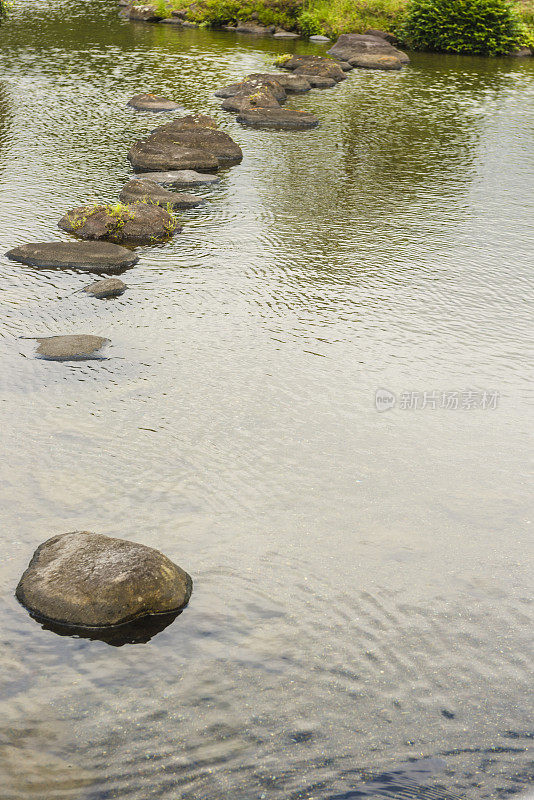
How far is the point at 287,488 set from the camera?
25.3 ft

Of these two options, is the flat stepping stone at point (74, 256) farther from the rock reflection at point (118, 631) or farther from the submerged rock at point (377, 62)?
the submerged rock at point (377, 62)

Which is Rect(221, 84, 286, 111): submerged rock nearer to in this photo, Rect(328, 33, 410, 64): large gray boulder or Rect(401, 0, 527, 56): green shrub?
Rect(328, 33, 410, 64): large gray boulder

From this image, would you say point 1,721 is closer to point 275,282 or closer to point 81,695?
point 81,695

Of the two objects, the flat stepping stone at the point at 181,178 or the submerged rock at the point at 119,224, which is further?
the flat stepping stone at the point at 181,178

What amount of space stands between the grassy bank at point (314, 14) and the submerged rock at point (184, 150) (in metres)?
21.0

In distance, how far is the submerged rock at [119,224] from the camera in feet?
45.0

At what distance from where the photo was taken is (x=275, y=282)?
40.1 feet

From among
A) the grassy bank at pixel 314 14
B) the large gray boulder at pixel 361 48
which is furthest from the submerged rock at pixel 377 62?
the grassy bank at pixel 314 14

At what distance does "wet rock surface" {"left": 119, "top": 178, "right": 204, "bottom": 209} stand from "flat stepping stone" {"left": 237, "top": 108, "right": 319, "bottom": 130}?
6893mm

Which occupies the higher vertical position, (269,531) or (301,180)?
(301,180)

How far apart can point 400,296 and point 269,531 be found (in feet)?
18.9

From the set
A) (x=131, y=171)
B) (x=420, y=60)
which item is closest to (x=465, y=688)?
(x=131, y=171)

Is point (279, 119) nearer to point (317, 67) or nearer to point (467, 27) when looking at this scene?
point (317, 67)

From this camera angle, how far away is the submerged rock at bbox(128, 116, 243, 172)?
57.2 ft
